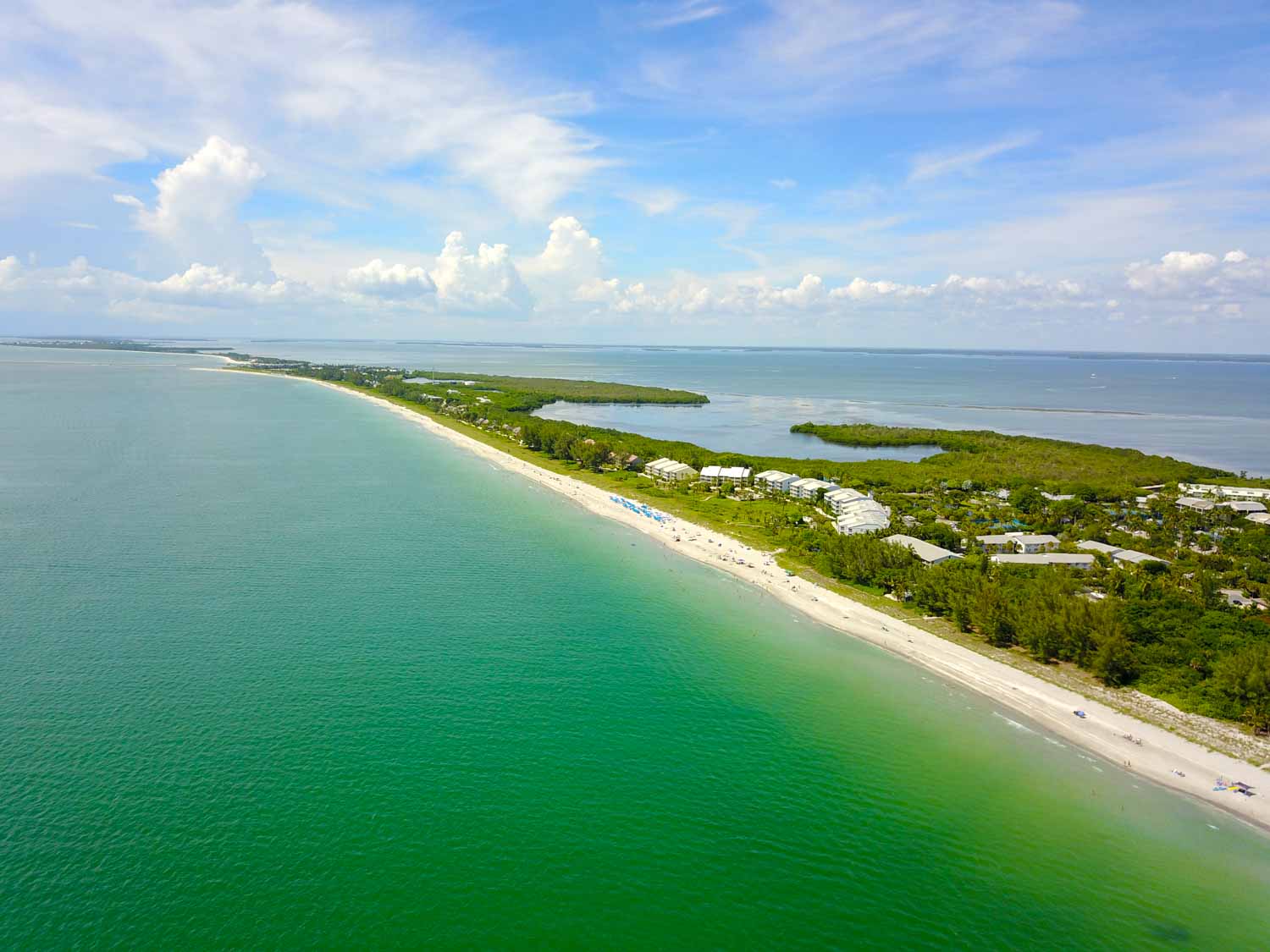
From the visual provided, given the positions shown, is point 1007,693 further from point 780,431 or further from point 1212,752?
point 780,431

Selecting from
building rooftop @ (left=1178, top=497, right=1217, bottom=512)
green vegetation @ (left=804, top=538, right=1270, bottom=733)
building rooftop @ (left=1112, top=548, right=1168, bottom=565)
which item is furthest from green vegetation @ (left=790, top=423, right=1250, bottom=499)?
green vegetation @ (left=804, top=538, right=1270, bottom=733)

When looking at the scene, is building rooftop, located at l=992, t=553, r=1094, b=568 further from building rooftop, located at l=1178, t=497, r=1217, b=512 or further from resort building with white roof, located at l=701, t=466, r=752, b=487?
resort building with white roof, located at l=701, t=466, r=752, b=487

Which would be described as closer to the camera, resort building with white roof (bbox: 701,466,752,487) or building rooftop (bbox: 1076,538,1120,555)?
building rooftop (bbox: 1076,538,1120,555)

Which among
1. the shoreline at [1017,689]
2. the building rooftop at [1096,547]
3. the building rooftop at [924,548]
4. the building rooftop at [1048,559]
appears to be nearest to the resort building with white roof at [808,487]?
the shoreline at [1017,689]

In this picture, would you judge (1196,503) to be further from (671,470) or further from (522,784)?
(522,784)

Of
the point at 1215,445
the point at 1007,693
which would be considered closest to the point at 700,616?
the point at 1007,693

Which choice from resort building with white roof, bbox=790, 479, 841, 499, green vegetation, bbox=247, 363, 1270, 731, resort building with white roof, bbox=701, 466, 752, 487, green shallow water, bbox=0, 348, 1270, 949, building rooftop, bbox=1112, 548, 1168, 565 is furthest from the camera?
resort building with white roof, bbox=701, 466, 752, 487
